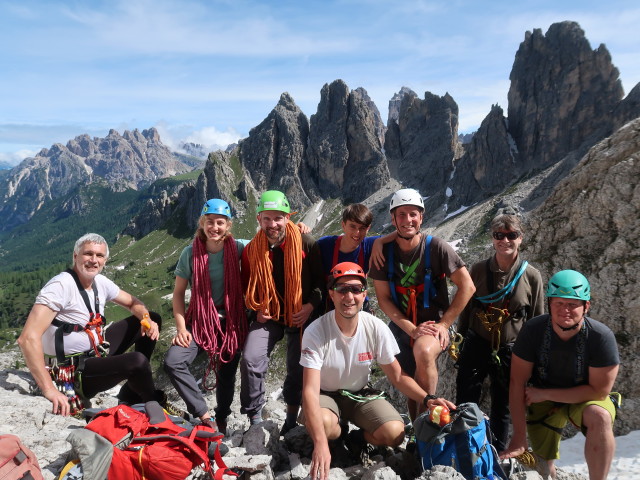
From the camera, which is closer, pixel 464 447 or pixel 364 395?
pixel 464 447

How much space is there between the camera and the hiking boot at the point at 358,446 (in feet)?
22.1

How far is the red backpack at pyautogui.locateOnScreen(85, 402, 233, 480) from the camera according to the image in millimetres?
5023

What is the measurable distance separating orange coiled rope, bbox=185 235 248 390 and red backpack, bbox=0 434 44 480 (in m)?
3.05

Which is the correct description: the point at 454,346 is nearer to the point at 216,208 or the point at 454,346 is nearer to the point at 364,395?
the point at 364,395

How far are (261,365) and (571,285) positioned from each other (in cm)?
523

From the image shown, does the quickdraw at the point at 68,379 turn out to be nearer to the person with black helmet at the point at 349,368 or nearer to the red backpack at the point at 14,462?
the red backpack at the point at 14,462

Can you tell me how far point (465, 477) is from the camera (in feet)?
17.3

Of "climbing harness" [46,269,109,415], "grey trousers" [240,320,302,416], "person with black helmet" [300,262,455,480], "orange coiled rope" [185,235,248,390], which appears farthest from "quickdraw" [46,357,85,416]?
"person with black helmet" [300,262,455,480]

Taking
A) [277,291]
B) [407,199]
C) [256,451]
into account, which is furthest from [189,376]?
[407,199]

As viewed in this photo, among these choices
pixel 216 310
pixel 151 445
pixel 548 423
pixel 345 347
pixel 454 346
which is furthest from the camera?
pixel 454 346

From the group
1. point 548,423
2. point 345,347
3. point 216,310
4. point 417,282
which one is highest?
point 417,282

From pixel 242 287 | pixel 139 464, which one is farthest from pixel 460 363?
pixel 139 464

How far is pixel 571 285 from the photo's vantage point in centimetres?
583

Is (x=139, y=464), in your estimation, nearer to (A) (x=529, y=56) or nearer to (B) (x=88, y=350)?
(B) (x=88, y=350)
